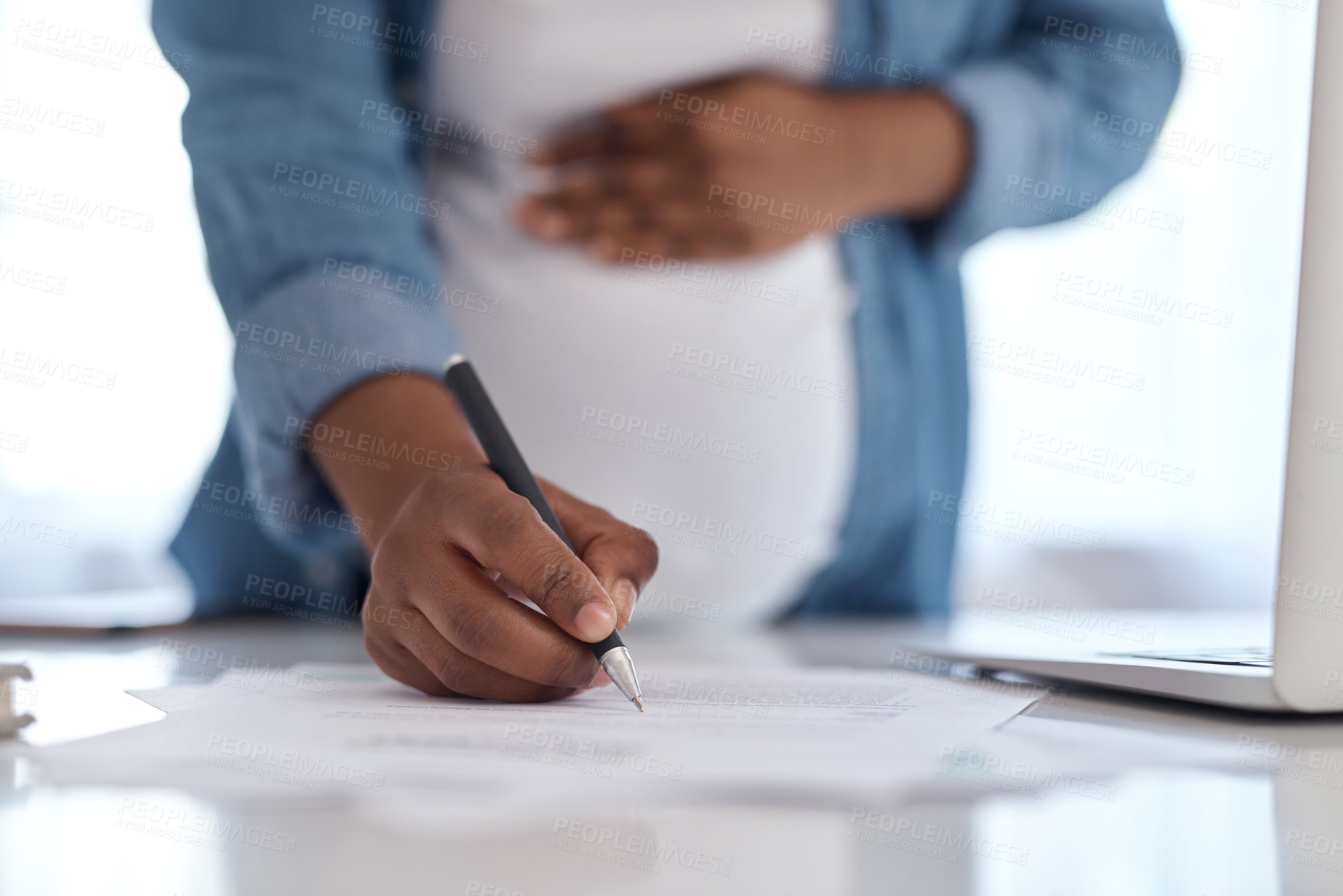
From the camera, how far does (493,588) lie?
1.18 ft

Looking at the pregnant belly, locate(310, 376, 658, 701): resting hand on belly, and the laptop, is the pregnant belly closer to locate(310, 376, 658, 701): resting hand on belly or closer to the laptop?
locate(310, 376, 658, 701): resting hand on belly

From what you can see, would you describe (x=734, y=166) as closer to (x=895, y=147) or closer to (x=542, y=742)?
(x=895, y=147)

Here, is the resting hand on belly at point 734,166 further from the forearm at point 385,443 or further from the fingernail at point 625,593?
the fingernail at point 625,593

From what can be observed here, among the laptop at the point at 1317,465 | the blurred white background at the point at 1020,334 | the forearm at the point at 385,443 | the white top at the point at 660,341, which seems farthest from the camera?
the blurred white background at the point at 1020,334

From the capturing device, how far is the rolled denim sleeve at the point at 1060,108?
30.9 inches

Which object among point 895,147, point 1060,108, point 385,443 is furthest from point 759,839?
point 1060,108

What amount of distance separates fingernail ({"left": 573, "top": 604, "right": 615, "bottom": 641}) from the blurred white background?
1533 millimetres

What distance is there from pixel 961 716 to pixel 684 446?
0.49 meters

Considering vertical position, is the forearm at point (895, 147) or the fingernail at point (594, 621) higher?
the forearm at point (895, 147)

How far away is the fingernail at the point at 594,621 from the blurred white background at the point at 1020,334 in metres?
1.53

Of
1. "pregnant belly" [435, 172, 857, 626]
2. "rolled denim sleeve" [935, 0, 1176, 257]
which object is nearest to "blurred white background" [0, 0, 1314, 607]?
"rolled denim sleeve" [935, 0, 1176, 257]

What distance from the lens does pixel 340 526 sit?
1.95 ft

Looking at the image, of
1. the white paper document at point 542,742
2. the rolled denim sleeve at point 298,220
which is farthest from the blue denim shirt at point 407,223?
the white paper document at point 542,742

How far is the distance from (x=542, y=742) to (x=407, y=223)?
431mm
